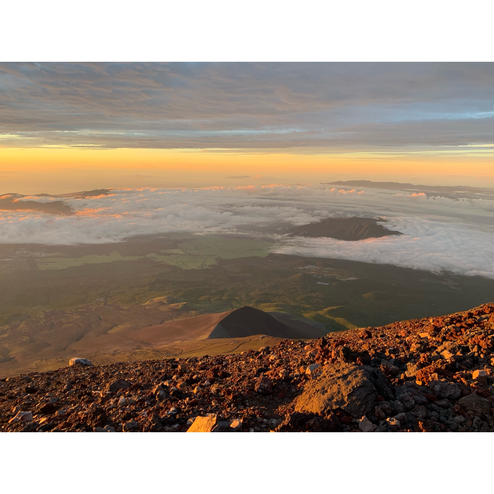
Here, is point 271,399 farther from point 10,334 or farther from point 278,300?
point 278,300

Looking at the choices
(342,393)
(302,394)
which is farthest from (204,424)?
(342,393)

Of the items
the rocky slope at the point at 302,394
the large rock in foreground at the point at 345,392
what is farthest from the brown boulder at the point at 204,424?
the large rock in foreground at the point at 345,392

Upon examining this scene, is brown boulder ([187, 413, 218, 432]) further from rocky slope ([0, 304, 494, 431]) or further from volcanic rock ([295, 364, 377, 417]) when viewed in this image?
volcanic rock ([295, 364, 377, 417])

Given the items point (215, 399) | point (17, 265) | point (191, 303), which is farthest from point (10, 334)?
point (215, 399)

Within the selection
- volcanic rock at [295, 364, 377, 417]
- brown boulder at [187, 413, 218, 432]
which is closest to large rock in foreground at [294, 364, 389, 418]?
volcanic rock at [295, 364, 377, 417]

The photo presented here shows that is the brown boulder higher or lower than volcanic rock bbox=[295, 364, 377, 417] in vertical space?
lower

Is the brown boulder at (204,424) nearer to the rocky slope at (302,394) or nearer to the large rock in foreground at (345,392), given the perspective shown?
the rocky slope at (302,394)
